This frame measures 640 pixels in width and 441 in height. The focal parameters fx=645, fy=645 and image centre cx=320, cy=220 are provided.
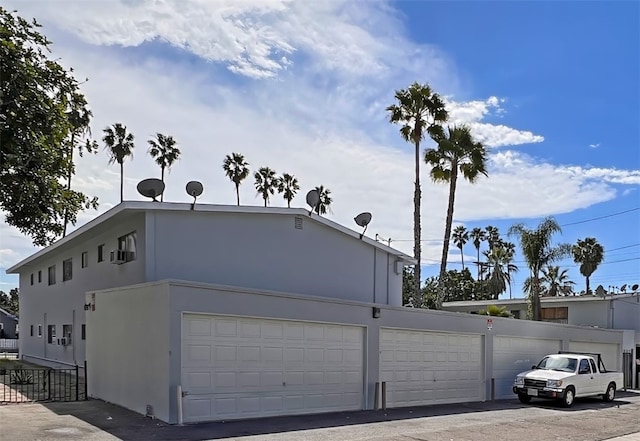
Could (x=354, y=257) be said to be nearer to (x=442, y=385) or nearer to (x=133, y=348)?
(x=442, y=385)

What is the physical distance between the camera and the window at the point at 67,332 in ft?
77.2

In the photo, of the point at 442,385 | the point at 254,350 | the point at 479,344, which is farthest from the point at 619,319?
the point at 254,350

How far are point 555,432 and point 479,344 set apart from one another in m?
6.70

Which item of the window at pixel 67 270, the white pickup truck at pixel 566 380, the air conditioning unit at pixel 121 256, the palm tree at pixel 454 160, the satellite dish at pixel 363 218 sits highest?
the palm tree at pixel 454 160

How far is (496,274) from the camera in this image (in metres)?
60.3

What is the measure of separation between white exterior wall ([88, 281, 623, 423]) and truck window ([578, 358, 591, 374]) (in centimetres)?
385

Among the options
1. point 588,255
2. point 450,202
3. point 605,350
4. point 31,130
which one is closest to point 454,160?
point 450,202

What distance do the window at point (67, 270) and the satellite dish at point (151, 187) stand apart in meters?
9.42

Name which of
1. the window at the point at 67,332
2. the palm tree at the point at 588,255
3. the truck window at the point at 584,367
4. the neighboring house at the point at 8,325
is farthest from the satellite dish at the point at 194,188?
the neighboring house at the point at 8,325

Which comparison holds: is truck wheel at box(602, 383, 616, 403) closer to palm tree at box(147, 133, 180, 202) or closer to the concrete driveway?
the concrete driveway

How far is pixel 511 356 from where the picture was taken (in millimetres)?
22328

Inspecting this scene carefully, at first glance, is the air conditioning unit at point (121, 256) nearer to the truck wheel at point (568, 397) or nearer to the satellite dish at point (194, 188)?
the satellite dish at point (194, 188)

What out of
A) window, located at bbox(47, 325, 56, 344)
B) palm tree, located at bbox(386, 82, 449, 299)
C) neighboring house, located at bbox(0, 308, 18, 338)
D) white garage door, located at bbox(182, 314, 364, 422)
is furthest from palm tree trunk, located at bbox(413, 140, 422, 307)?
neighboring house, located at bbox(0, 308, 18, 338)

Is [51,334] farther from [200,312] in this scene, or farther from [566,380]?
[566,380]
